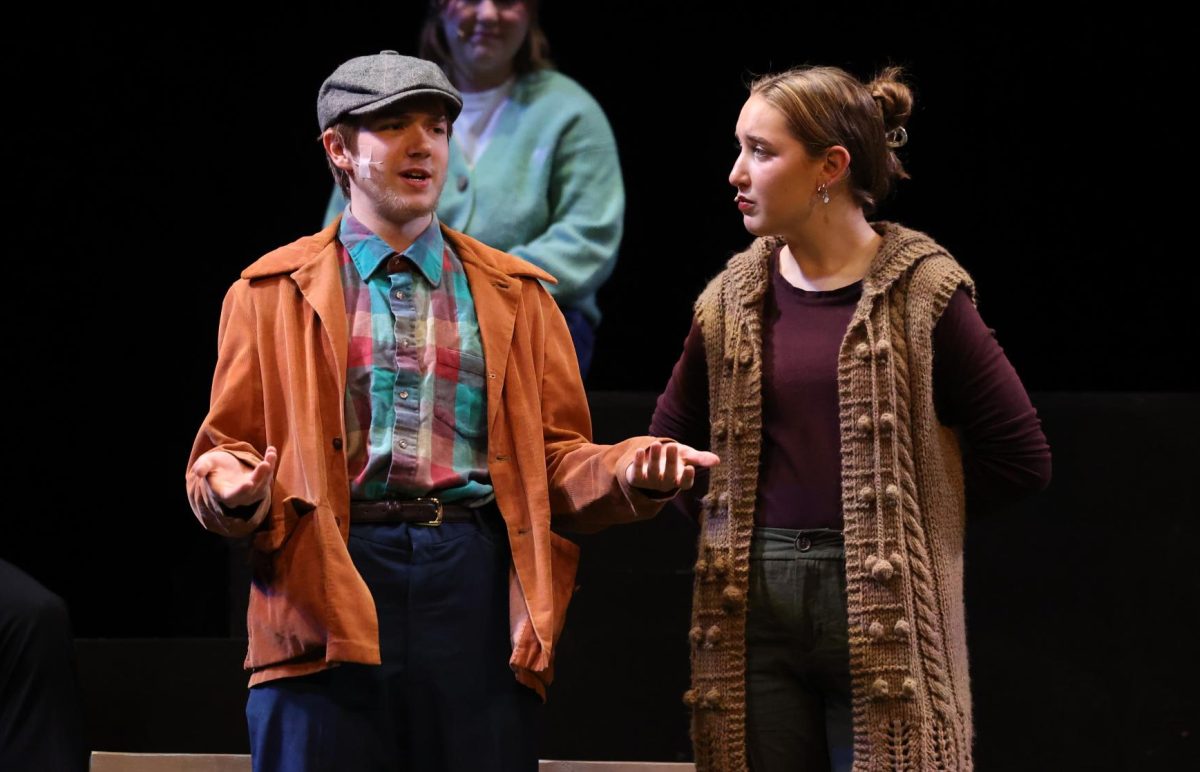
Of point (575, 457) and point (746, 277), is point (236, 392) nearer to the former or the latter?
point (575, 457)

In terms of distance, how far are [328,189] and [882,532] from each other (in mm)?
2452

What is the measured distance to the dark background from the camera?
3932 mm

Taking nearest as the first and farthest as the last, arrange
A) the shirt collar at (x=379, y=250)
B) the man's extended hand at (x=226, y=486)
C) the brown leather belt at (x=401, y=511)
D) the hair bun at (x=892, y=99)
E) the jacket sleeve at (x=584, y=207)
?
the man's extended hand at (x=226, y=486) < the brown leather belt at (x=401, y=511) < the shirt collar at (x=379, y=250) < the hair bun at (x=892, y=99) < the jacket sleeve at (x=584, y=207)

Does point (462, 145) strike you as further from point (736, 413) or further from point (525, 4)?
point (736, 413)

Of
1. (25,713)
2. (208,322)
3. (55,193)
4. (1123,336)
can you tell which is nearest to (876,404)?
(25,713)

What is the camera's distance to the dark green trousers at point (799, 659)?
2059mm

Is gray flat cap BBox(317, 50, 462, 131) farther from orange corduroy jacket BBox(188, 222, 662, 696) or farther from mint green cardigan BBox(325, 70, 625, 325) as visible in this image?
mint green cardigan BBox(325, 70, 625, 325)

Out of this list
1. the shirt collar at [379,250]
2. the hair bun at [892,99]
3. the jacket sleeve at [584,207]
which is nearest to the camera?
the shirt collar at [379,250]

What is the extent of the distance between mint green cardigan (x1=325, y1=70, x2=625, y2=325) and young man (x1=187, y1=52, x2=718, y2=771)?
1.34 meters

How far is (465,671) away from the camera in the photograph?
1.96m

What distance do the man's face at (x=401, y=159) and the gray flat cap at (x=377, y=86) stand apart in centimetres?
2

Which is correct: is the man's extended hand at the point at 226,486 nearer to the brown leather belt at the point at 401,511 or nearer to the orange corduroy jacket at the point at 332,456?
the orange corduroy jacket at the point at 332,456

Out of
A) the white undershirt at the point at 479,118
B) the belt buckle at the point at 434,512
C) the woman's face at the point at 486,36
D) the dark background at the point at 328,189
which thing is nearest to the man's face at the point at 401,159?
the belt buckle at the point at 434,512

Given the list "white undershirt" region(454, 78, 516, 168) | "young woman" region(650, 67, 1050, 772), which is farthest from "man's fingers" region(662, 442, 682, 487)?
"white undershirt" region(454, 78, 516, 168)
